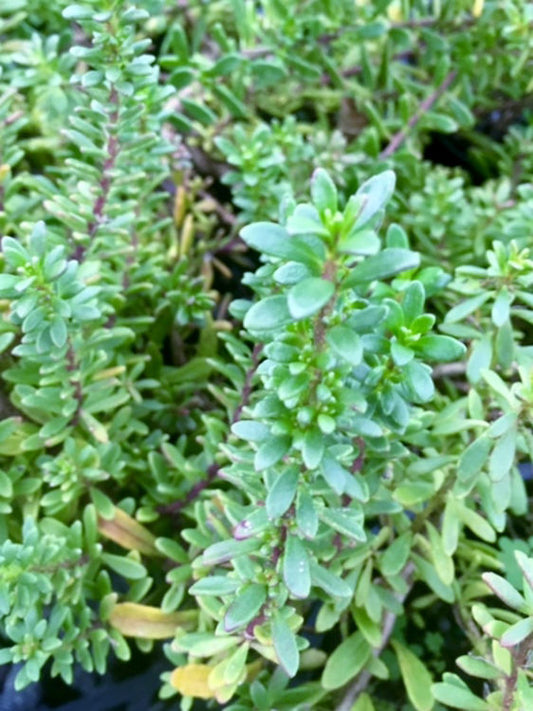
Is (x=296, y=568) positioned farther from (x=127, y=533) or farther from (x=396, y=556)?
(x=127, y=533)

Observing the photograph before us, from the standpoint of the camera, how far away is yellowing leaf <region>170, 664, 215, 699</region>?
1263 mm

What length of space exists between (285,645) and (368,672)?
422 mm

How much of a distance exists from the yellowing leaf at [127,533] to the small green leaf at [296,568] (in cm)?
50

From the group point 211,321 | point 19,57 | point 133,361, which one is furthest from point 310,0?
point 133,361

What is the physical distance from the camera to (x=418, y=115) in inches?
78.3

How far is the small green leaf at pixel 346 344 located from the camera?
0.80m

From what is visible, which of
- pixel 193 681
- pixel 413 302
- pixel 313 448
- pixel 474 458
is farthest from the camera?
pixel 193 681

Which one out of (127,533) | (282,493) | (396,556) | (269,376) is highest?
(269,376)

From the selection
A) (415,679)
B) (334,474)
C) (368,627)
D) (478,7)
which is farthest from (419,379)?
(478,7)

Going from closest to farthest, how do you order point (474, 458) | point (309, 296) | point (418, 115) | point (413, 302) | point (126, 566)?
1. point (309, 296)
2. point (413, 302)
3. point (474, 458)
4. point (126, 566)
5. point (418, 115)

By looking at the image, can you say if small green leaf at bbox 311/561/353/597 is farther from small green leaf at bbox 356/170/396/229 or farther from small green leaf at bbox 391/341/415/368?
small green leaf at bbox 356/170/396/229

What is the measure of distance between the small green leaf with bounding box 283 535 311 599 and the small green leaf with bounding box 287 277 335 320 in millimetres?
367

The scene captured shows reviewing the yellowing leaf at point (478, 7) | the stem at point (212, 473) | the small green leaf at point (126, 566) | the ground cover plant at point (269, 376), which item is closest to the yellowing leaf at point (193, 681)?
the ground cover plant at point (269, 376)

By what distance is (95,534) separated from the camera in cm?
136
